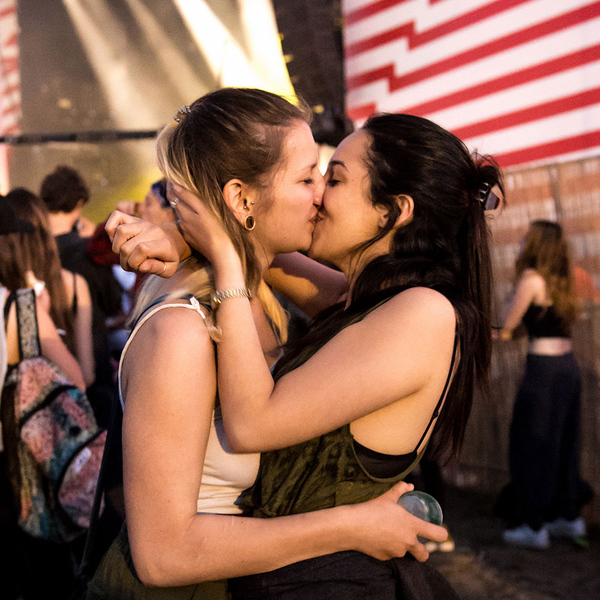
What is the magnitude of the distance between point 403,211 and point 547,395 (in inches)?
123

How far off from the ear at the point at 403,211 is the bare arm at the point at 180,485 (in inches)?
27.6

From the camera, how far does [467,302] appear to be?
5.02ft

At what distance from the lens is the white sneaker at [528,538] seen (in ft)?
13.9

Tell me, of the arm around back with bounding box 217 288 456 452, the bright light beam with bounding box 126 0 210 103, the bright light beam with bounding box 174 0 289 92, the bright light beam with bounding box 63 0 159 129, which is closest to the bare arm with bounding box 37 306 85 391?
the arm around back with bounding box 217 288 456 452

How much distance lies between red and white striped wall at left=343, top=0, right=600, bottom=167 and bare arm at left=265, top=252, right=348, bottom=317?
290cm

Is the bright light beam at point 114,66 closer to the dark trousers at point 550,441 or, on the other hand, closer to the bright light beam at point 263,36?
the bright light beam at point 263,36

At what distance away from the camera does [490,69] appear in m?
4.55

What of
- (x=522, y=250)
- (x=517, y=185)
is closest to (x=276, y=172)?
(x=522, y=250)

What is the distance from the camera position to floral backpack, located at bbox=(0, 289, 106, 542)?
2262 millimetres

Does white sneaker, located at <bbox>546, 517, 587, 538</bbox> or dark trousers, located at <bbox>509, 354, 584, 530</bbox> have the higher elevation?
dark trousers, located at <bbox>509, 354, 584, 530</bbox>

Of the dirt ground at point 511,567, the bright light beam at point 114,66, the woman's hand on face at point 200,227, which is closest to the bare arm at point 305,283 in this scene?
the woman's hand on face at point 200,227

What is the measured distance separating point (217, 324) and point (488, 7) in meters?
4.22

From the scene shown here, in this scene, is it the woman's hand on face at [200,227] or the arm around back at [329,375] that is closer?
the arm around back at [329,375]

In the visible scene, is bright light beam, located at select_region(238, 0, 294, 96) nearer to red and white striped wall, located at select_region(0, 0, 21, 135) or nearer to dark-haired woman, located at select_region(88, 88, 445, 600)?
red and white striped wall, located at select_region(0, 0, 21, 135)
